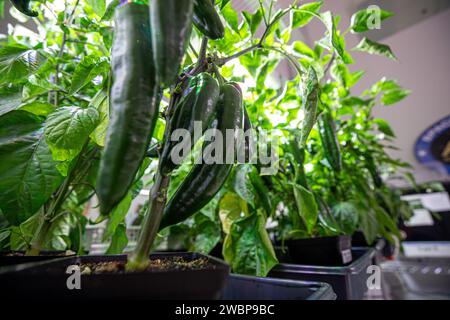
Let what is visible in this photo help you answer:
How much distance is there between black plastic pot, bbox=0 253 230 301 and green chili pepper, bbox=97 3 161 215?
59mm

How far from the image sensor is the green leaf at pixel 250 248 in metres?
0.54

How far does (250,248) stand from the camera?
1.89 feet

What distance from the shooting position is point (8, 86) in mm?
467

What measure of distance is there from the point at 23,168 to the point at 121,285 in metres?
0.25

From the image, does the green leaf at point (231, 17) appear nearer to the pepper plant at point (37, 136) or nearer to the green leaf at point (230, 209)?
the pepper plant at point (37, 136)

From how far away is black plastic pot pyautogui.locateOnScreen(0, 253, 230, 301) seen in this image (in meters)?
0.20

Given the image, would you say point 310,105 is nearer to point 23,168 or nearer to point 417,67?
point 23,168

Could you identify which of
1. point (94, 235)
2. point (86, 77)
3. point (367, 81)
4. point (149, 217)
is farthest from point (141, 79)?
point (367, 81)

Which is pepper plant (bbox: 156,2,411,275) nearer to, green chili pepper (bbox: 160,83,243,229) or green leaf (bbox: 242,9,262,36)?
green leaf (bbox: 242,9,262,36)

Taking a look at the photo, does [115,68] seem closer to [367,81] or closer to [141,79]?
[141,79]

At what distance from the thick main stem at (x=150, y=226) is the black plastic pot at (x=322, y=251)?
49 cm

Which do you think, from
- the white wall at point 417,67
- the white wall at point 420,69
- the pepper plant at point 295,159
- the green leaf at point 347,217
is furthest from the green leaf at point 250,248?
the white wall at point 420,69

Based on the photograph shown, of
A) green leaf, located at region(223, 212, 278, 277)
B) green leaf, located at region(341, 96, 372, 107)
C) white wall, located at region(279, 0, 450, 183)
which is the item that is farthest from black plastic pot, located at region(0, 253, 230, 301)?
white wall, located at region(279, 0, 450, 183)
